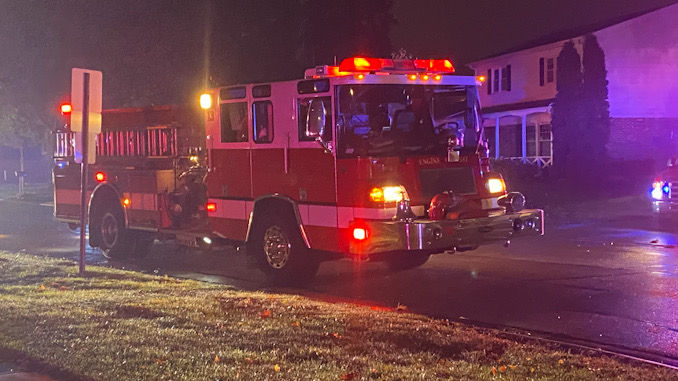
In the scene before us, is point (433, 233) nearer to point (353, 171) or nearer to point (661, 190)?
point (353, 171)

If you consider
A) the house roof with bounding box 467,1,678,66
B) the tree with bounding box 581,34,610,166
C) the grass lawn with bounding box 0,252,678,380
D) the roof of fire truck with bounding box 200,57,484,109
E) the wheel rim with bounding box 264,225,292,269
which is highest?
the house roof with bounding box 467,1,678,66

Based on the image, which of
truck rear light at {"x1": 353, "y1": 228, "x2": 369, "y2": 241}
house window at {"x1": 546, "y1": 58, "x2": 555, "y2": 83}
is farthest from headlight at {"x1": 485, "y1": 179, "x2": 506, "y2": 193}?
house window at {"x1": 546, "y1": 58, "x2": 555, "y2": 83}

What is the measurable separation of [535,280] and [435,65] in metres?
2.98

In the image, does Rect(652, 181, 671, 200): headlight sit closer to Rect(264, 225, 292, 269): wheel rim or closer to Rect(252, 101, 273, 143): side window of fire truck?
Rect(264, 225, 292, 269): wheel rim

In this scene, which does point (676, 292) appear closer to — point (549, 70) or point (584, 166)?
point (584, 166)

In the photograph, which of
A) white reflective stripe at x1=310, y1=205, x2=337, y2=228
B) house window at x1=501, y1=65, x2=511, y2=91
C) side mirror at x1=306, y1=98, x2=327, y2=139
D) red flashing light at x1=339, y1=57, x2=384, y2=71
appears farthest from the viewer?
house window at x1=501, y1=65, x2=511, y2=91

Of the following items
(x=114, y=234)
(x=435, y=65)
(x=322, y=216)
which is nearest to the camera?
(x=322, y=216)

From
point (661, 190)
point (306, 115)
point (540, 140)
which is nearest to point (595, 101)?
point (540, 140)

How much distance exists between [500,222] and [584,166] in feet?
68.5

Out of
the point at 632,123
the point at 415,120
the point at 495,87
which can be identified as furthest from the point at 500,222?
the point at 495,87

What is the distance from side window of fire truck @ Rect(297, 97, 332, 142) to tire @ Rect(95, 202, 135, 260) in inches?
186

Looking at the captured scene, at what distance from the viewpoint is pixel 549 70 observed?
114 feet

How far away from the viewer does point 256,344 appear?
278 inches

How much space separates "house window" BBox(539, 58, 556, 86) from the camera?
3441 centimetres
